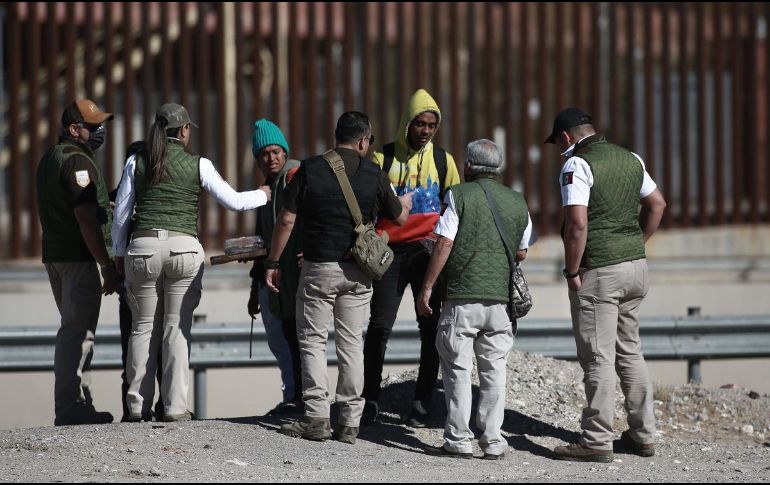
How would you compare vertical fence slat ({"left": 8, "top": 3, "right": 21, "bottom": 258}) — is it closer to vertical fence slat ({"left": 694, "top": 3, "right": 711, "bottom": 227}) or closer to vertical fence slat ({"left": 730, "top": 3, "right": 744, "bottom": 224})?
vertical fence slat ({"left": 694, "top": 3, "right": 711, "bottom": 227})

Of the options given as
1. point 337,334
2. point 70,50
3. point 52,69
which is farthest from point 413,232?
point 52,69

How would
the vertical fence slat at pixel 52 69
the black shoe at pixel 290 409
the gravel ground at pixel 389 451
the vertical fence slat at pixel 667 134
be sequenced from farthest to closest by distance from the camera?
the vertical fence slat at pixel 667 134 < the vertical fence slat at pixel 52 69 < the black shoe at pixel 290 409 < the gravel ground at pixel 389 451

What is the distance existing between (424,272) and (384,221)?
0.34 meters

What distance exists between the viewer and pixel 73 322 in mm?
7621

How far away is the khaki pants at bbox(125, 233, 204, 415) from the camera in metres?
7.23

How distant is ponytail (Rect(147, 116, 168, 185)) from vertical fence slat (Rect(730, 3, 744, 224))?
341 inches

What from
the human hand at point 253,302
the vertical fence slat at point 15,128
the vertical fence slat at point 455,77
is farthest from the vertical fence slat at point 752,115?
the human hand at point 253,302

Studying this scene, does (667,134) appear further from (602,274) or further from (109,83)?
(602,274)

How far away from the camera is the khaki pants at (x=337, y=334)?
696 centimetres

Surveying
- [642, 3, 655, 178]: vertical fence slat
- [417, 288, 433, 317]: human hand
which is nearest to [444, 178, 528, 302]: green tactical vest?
[417, 288, 433, 317]: human hand

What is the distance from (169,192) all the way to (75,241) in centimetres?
74

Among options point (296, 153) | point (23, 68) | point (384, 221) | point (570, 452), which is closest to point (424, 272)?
point (384, 221)

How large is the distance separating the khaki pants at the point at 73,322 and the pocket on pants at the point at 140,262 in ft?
1.59

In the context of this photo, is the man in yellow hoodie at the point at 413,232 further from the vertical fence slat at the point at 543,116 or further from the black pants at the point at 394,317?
the vertical fence slat at the point at 543,116
